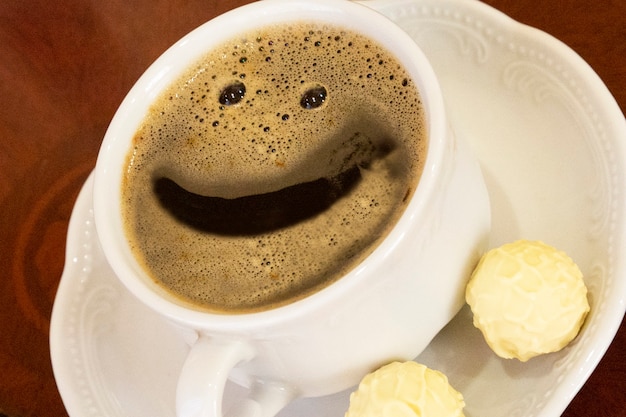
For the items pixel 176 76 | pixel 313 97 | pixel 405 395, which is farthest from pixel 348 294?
pixel 176 76

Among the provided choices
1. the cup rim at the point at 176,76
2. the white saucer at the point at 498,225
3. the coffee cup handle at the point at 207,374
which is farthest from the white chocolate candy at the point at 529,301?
the coffee cup handle at the point at 207,374

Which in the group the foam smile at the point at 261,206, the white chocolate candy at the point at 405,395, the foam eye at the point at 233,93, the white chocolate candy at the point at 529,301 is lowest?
the white chocolate candy at the point at 405,395

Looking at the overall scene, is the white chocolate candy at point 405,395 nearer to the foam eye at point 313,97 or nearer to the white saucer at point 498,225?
the white saucer at point 498,225

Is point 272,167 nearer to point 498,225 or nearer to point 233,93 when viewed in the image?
point 233,93

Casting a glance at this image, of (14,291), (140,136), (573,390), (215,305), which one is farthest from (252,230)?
(14,291)

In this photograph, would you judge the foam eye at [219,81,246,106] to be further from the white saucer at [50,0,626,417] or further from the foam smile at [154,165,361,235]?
the white saucer at [50,0,626,417]

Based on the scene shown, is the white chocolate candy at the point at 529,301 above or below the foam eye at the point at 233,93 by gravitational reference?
below
